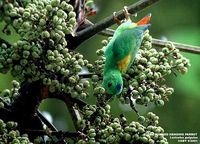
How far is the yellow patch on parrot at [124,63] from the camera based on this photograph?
3.09 metres

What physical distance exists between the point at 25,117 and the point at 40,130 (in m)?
0.13

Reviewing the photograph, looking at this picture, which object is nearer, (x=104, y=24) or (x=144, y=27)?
(x=104, y=24)

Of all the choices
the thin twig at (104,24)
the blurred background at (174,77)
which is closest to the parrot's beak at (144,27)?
the thin twig at (104,24)

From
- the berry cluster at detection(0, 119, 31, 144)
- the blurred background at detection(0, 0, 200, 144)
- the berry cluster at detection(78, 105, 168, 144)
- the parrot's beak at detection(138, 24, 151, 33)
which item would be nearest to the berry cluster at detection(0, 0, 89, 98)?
the berry cluster at detection(78, 105, 168, 144)

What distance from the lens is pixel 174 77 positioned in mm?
6609

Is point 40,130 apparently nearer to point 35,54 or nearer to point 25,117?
point 25,117

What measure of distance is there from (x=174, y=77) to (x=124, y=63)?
11.6 feet

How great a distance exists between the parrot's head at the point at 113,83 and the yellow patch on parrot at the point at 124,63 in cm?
4

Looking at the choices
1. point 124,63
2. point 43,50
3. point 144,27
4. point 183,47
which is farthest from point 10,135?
point 183,47

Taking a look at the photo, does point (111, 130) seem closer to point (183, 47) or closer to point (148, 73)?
point (148, 73)

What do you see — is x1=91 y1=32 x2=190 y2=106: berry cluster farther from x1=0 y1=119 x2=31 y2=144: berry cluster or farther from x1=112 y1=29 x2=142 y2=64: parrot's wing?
x1=0 y1=119 x2=31 y2=144: berry cluster

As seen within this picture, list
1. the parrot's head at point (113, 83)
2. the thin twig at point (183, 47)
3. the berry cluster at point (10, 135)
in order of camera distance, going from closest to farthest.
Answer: the berry cluster at point (10, 135)
the parrot's head at point (113, 83)
the thin twig at point (183, 47)

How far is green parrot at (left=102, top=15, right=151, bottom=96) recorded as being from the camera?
3021 millimetres

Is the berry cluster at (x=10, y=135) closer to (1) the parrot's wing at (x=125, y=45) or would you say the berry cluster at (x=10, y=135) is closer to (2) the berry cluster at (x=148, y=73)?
(2) the berry cluster at (x=148, y=73)
